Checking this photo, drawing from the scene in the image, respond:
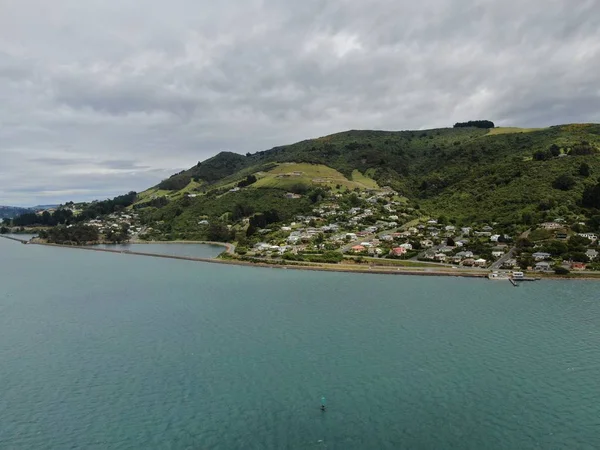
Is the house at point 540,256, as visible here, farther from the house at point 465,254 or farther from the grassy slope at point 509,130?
the grassy slope at point 509,130

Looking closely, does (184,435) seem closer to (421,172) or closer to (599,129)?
(421,172)

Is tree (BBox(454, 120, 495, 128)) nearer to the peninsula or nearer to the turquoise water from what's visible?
the peninsula

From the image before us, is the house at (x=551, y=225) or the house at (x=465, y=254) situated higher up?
the house at (x=551, y=225)

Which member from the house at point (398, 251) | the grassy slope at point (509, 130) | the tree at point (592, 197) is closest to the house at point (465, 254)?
the house at point (398, 251)

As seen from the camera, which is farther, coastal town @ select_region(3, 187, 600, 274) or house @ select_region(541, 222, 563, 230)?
house @ select_region(541, 222, 563, 230)

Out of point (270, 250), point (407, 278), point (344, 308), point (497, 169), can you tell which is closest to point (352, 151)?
point (497, 169)

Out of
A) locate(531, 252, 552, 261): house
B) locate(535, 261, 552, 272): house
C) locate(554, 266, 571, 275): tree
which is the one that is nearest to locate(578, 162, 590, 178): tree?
locate(531, 252, 552, 261): house
